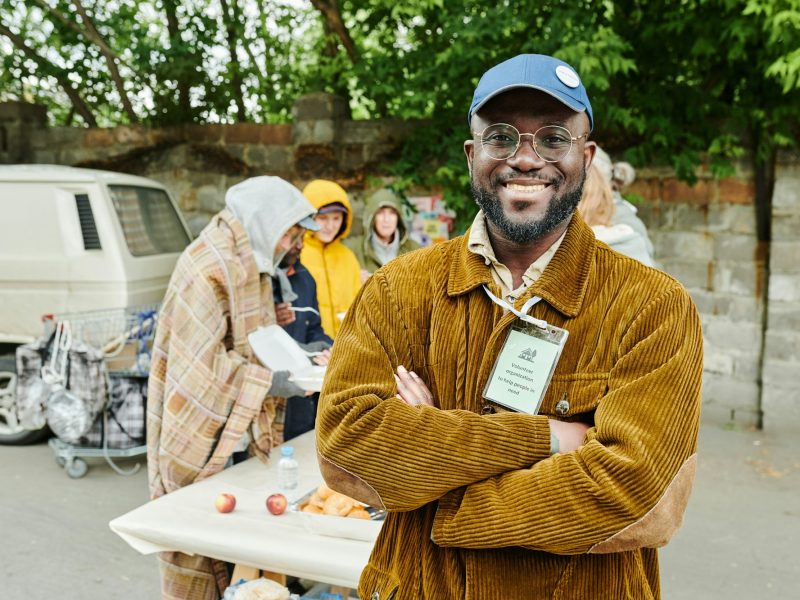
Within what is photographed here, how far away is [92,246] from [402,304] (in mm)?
5291

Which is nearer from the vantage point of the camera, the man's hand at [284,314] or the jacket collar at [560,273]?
the jacket collar at [560,273]

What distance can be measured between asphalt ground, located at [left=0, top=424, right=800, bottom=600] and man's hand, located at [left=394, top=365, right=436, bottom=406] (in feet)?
9.65

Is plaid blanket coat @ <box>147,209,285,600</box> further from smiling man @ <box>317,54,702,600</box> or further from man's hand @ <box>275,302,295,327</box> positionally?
smiling man @ <box>317,54,702,600</box>

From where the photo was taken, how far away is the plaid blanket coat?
306 cm

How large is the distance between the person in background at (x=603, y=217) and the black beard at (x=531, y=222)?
83.7 inches

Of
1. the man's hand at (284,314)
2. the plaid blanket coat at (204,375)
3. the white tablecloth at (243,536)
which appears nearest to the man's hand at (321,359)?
the man's hand at (284,314)

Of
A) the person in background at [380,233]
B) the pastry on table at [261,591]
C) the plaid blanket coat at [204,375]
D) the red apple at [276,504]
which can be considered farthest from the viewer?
the person in background at [380,233]

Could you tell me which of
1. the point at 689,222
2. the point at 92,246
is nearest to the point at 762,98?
the point at 689,222

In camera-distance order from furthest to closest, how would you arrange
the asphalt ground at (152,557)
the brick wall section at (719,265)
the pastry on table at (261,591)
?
the brick wall section at (719,265), the asphalt ground at (152,557), the pastry on table at (261,591)

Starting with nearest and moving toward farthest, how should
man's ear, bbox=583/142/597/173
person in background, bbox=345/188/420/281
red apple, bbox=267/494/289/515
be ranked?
man's ear, bbox=583/142/597/173 < red apple, bbox=267/494/289/515 < person in background, bbox=345/188/420/281

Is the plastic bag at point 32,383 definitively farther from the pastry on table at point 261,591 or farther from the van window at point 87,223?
the pastry on table at point 261,591

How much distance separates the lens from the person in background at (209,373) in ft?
10.0

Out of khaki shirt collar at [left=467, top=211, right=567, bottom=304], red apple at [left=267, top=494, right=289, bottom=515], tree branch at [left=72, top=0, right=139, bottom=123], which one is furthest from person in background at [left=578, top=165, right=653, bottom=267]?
tree branch at [left=72, top=0, right=139, bottom=123]

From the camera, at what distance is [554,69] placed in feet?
5.00
